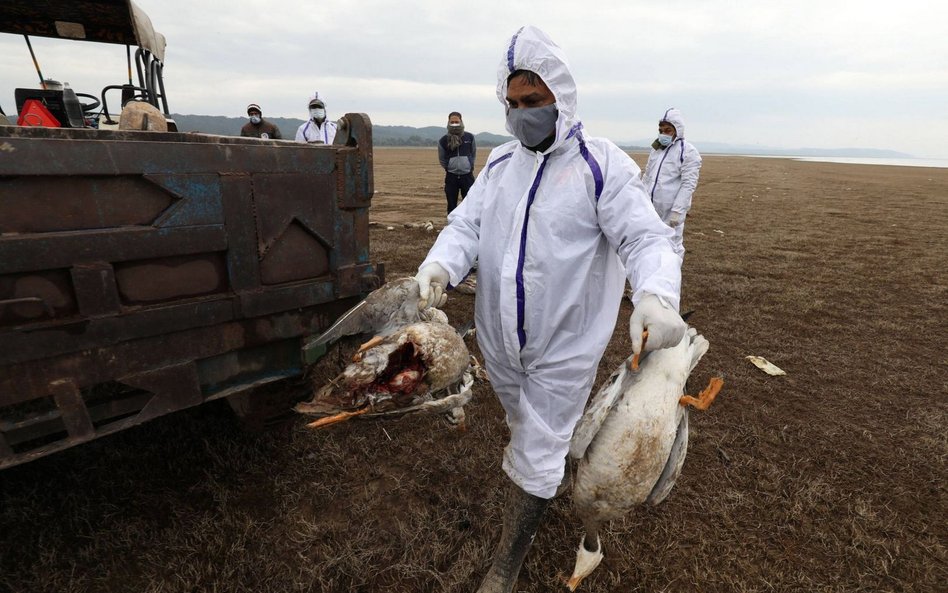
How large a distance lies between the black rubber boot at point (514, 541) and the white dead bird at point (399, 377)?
1.78 ft

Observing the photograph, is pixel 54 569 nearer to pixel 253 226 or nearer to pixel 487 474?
pixel 253 226

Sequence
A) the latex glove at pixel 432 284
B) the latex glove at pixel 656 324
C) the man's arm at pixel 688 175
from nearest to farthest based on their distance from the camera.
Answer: the latex glove at pixel 656 324 < the latex glove at pixel 432 284 < the man's arm at pixel 688 175

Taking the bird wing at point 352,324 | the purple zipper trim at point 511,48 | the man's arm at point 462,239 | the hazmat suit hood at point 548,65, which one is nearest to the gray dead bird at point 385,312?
the bird wing at point 352,324

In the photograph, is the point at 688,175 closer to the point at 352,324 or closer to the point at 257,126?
the point at 352,324

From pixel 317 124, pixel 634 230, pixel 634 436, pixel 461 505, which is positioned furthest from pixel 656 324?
pixel 317 124

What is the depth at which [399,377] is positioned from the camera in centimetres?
170

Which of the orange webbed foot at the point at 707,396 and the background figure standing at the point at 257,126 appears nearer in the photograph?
the orange webbed foot at the point at 707,396

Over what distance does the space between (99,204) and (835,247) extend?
11.2m

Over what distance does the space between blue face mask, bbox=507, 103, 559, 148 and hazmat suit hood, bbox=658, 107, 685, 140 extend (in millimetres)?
4879

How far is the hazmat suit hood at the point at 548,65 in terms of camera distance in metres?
1.64

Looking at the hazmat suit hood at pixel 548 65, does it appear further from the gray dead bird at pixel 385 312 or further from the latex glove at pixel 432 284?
the gray dead bird at pixel 385 312

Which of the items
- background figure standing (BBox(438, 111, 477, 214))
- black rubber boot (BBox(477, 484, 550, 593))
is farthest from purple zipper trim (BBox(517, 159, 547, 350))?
background figure standing (BBox(438, 111, 477, 214))

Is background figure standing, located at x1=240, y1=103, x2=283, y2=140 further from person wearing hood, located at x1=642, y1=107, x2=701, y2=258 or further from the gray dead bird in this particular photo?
the gray dead bird

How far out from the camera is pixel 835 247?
9.20 meters
